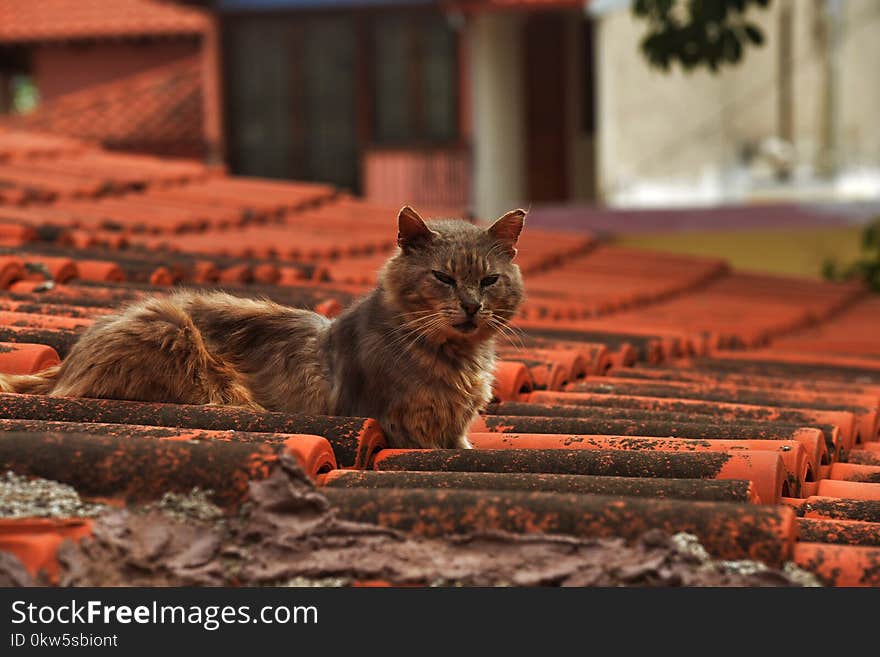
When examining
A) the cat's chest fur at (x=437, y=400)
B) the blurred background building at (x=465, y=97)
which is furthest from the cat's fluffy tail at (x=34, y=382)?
the blurred background building at (x=465, y=97)

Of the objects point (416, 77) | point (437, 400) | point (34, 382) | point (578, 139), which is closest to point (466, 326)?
point (437, 400)

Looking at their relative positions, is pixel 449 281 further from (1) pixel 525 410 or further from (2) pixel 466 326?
(1) pixel 525 410

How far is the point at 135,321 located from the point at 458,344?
903 mm

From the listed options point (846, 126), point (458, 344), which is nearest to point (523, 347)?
point (458, 344)

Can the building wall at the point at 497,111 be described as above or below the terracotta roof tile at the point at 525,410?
above

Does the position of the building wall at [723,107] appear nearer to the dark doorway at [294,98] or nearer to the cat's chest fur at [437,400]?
the dark doorway at [294,98]

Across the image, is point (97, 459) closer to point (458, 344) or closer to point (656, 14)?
point (458, 344)

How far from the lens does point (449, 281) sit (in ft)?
11.4

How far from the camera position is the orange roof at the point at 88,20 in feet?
55.1

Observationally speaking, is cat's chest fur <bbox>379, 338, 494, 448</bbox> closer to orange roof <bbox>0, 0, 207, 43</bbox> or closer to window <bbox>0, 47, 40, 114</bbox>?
orange roof <bbox>0, 0, 207, 43</bbox>

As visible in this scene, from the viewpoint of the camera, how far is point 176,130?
16.6 metres

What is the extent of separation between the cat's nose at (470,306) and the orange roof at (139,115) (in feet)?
44.7

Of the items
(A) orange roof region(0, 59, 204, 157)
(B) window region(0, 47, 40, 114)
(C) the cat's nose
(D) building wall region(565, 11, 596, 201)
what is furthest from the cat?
(B) window region(0, 47, 40, 114)

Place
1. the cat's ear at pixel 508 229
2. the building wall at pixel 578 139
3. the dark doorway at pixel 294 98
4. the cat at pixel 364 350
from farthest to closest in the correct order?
the dark doorway at pixel 294 98 → the building wall at pixel 578 139 → the cat's ear at pixel 508 229 → the cat at pixel 364 350
